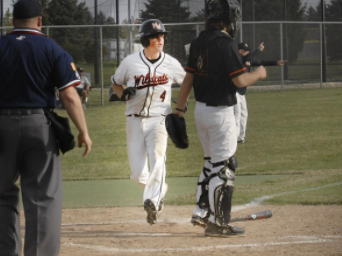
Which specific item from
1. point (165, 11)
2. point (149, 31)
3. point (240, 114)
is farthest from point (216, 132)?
point (165, 11)

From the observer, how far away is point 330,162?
408 inches

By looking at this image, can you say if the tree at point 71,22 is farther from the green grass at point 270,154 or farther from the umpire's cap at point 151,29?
the umpire's cap at point 151,29

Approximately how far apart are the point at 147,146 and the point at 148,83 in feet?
2.05

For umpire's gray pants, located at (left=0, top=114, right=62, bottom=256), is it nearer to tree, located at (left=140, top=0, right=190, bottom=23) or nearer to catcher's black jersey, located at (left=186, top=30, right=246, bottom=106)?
catcher's black jersey, located at (left=186, top=30, right=246, bottom=106)

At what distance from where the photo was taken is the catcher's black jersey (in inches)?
216

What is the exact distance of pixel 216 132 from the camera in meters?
5.62

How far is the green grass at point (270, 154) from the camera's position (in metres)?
8.25

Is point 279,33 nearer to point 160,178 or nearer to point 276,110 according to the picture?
point 276,110

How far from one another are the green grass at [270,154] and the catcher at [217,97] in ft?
5.53

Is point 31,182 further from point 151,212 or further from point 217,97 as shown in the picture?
point 217,97

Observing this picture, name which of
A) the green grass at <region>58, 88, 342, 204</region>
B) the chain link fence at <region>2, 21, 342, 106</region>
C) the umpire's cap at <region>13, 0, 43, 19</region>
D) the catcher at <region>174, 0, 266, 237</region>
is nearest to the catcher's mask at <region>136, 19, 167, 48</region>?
the catcher at <region>174, 0, 266, 237</region>

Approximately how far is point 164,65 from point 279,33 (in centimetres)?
1960

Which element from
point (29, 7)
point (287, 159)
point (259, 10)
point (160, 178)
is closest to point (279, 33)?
point (259, 10)

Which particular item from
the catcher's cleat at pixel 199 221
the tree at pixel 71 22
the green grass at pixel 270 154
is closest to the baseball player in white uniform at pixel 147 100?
the catcher's cleat at pixel 199 221
